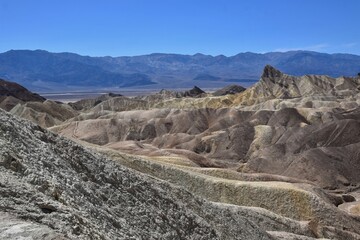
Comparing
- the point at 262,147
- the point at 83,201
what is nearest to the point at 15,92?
the point at 262,147

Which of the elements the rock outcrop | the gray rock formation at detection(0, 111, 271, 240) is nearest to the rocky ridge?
the gray rock formation at detection(0, 111, 271, 240)

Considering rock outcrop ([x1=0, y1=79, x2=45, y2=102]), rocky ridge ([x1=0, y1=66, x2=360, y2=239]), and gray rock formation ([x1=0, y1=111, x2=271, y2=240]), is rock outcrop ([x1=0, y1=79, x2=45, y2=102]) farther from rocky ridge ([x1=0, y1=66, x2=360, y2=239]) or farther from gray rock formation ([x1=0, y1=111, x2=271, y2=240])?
gray rock formation ([x1=0, y1=111, x2=271, y2=240])

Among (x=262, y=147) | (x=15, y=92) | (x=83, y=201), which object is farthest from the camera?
(x=15, y=92)

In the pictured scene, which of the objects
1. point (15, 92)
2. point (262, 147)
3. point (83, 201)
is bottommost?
point (262, 147)

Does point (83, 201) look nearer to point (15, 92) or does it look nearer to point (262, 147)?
point (262, 147)

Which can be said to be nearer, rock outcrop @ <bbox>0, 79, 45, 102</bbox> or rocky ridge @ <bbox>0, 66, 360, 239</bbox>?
rocky ridge @ <bbox>0, 66, 360, 239</bbox>

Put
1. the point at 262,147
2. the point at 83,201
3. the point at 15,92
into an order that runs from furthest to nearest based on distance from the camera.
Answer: the point at 15,92 < the point at 262,147 < the point at 83,201

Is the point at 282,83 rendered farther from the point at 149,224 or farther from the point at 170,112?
the point at 149,224

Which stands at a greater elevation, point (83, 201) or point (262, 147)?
point (83, 201)

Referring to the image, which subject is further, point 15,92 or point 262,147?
point 15,92

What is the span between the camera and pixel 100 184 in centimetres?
1958

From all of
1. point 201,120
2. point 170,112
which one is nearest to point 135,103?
point 170,112

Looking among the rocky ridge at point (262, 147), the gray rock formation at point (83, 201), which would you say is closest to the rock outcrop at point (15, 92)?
the rocky ridge at point (262, 147)

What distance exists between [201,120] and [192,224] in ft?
291
